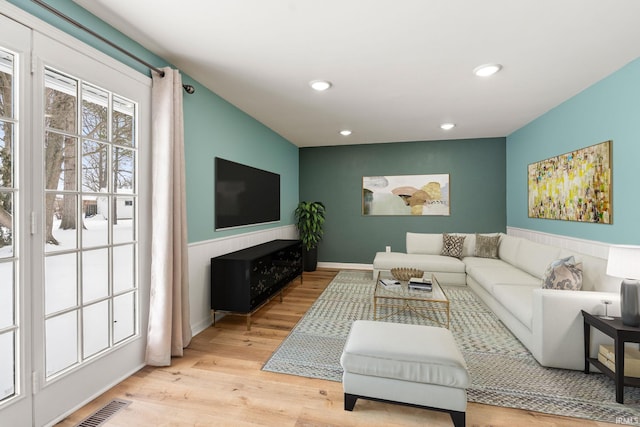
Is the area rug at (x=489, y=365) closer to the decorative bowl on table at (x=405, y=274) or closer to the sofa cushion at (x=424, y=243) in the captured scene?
the decorative bowl on table at (x=405, y=274)

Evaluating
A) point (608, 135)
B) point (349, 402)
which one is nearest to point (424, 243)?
point (608, 135)

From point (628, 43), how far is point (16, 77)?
401cm

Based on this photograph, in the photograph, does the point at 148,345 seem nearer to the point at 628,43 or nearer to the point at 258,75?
the point at 258,75

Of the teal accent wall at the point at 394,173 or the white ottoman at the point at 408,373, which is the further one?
the teal accent wall at the point at 394,173

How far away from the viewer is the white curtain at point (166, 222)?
2.26 meters

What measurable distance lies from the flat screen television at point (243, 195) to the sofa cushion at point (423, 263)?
1.93 metres

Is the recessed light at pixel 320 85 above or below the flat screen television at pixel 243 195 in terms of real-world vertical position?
above

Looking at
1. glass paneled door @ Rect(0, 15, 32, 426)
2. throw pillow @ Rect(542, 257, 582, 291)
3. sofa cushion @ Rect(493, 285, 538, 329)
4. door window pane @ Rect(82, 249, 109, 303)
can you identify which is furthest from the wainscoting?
throw pillow @ Rect(542, 257, 582, 291)

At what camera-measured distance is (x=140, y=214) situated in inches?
88.1

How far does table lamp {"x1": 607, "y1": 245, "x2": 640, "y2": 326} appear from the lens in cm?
180

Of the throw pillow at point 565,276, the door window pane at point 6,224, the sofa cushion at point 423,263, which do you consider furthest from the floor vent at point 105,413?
the sofa cushion at point 423,263

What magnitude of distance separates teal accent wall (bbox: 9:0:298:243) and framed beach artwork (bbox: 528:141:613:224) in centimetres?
393

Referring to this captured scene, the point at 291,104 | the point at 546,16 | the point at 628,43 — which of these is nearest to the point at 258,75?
the point at 291,104

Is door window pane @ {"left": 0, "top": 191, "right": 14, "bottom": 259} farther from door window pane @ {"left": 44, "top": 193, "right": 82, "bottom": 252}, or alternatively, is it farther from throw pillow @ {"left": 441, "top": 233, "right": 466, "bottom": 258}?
throw pillow @ {"left": 441, "top": 233, "right": 466, "bottom": 258}
